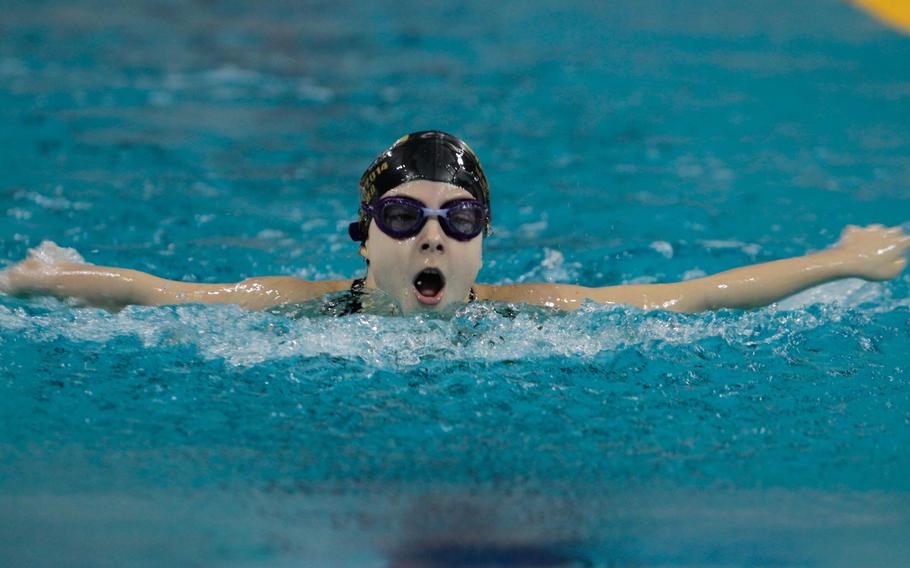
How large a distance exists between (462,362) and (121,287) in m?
1.12

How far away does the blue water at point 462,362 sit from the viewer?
2.49 metres

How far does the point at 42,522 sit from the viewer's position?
2.44 metres

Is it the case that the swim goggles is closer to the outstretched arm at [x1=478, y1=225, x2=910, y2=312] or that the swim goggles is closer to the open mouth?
the open mouth

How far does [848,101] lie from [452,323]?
5390mm

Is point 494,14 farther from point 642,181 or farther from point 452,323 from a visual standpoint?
point 452,323

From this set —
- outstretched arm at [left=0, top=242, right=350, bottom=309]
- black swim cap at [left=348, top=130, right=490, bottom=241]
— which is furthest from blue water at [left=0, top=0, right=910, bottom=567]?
black swim cap at [left=348, top=130, right=490, bottom=241]

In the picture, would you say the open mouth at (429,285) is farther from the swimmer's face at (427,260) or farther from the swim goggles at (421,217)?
the swim goggles at (421,217)

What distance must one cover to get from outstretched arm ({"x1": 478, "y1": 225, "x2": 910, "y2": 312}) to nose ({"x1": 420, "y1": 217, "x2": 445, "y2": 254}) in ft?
1.40

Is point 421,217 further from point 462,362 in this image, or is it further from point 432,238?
point 462,362

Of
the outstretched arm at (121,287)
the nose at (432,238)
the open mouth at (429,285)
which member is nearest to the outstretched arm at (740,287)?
the open mouth at (429,285)

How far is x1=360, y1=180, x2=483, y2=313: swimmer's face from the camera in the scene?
3324 millimetres

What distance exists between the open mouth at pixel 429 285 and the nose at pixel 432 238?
62 mm

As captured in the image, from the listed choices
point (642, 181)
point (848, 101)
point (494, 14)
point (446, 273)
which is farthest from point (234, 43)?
point (446, 273)

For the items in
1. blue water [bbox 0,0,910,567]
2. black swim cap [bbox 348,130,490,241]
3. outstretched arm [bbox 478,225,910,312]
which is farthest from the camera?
outstretched arm [bbox 478,225,910,312]
